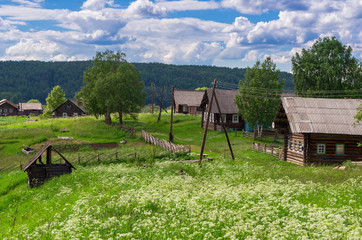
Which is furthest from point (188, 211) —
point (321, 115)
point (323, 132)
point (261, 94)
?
point (261, 94)

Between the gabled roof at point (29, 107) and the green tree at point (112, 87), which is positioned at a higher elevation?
the green tree at point (112, 87)

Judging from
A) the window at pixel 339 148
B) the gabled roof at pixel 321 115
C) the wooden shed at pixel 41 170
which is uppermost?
the gabled roof at pixel 321 115

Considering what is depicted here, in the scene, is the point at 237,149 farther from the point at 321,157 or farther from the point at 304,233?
the point at 304,233

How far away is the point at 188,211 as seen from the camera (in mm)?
10844

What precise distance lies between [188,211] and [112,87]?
48.0m

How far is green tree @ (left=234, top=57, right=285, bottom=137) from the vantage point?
48312 millimetres

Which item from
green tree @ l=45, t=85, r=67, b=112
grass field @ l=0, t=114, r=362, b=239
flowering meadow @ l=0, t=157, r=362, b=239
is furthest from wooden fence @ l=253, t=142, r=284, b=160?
green tree @ l=45, t=85, r=67, b=112

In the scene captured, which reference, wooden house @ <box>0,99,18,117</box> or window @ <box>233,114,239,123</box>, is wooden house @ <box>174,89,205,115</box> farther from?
wooden house @ <box>0,99,18,117</box>

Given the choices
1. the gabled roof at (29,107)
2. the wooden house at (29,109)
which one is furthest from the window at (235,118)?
the gabled roof at (29,107)

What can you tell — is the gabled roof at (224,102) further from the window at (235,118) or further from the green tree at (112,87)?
the green tree at (112,87)

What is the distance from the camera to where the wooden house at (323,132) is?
31000 millimetres

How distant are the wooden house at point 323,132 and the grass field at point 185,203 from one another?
555cm

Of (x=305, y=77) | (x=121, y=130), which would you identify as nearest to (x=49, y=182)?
(x=121, y=130)

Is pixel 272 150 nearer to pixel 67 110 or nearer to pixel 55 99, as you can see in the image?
pixel 67 110
